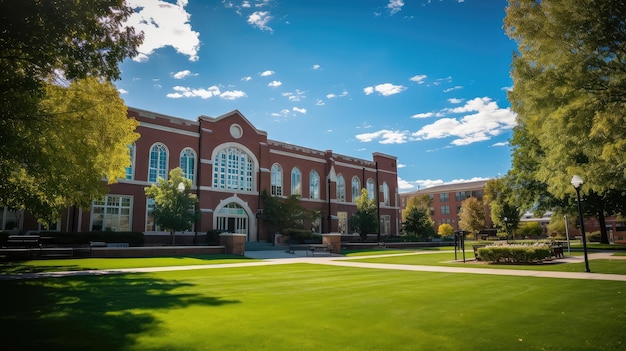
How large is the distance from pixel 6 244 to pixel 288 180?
89.3 ft

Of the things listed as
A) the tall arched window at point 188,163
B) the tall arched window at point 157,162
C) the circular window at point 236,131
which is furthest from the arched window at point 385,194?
the tall arched window at point 157,162

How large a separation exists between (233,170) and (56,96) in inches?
903

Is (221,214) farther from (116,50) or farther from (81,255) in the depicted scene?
(116,50)

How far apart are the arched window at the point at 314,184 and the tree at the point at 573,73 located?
31985 millimetres

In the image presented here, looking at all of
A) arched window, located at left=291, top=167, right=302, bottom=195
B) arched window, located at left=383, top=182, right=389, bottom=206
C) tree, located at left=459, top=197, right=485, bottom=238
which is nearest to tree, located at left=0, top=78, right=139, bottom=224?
arched window, located at left=291, top=167, right=302, bottom=195

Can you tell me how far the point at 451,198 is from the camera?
8644 cm

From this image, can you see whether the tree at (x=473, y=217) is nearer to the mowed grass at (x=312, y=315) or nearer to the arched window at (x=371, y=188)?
the arched window at (x=371, y=188)

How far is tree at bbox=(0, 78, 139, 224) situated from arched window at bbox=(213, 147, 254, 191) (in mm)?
18500

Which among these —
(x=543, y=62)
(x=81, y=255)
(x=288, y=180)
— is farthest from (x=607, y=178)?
(x=288, y=180)

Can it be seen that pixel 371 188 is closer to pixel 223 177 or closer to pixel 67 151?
pixel 223 177

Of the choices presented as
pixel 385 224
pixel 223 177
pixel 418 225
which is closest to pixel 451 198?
pixel 385 224

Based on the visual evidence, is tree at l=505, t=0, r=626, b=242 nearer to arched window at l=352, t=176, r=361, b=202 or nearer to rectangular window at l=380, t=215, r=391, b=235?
arched window at l=352, t=176, r=361, b=202

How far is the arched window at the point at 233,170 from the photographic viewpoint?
121ft

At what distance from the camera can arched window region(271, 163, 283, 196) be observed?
4184 cm
